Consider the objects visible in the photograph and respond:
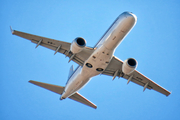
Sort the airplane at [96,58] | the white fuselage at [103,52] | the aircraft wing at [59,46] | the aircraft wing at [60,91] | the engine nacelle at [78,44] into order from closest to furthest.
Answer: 1. the white fuselage at [103,52]
2. the airplane at [96,58]
3. the engine nacelle at [78,44]
4. the aircraft wing at [59,46]
5. the aircraft wing at [60,91]

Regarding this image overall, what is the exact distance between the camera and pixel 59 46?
84.5 ft

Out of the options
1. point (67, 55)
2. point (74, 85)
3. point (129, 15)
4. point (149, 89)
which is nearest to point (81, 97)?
point (74, 85)

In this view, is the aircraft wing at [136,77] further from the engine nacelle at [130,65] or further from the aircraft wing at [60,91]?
the aircraft wing at [60,91]

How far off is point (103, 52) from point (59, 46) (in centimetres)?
584

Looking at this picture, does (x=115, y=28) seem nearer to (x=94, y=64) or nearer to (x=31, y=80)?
(x=94, y=64)

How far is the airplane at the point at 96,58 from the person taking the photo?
22.2 metres

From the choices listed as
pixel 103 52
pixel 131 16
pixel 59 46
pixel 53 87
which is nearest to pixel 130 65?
pixel 103 52

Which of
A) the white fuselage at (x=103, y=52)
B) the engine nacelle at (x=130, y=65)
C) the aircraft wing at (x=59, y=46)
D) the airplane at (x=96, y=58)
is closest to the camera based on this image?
the white fuselage at (x=103, y=52)

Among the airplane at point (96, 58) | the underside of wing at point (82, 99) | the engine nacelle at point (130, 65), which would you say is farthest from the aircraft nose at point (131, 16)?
the underside of wing at point (82, 99)

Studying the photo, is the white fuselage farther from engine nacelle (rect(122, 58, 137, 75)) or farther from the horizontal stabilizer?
engine nacelle (rect(122, 58, 137, 75))

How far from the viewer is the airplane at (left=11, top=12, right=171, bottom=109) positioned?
2222cm

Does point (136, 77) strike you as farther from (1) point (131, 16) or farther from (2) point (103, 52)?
(1) point (131, 16)

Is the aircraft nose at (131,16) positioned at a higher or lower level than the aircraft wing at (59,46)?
higher

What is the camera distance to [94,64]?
2452cm
